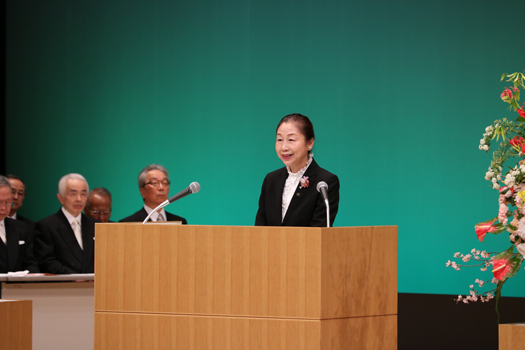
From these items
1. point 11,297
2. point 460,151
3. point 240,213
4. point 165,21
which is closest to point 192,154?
point 240,213

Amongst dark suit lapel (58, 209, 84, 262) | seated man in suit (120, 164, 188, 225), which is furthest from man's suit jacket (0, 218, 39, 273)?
seated man in suit (120, 164, 188, 225)

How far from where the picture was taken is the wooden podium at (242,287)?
207cm

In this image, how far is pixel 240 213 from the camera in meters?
6.33

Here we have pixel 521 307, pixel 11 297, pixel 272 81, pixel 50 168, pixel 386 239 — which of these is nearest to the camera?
pixel 386 239

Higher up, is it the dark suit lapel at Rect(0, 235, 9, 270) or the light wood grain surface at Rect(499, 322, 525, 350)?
the dark suit lapel at Rect(0, 235, 9, 270)

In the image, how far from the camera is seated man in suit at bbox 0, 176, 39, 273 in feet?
12.7

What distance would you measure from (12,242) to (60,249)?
0.97 ft

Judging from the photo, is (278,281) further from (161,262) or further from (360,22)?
(360,22)

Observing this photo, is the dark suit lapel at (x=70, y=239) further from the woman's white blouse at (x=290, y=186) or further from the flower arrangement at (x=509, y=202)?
the flower arrangement at (x=509, y=202)

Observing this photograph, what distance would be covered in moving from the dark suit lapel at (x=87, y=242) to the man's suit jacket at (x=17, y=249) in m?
0.30

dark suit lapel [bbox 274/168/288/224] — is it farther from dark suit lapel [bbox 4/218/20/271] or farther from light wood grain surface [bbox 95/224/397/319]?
dark suit lapel [bbox 4/218/20/271]

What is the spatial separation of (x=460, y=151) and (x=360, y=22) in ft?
5.20

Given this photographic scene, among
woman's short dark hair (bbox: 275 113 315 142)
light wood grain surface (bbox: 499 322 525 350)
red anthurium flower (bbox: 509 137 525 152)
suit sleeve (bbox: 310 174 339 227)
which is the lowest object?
light wood grain surface (bbox: 499 322 525 350)

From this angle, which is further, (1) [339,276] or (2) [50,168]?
(2) [50,168]
